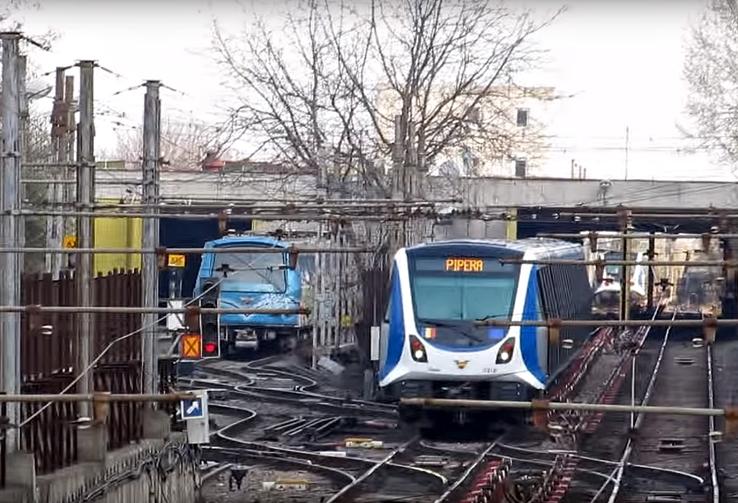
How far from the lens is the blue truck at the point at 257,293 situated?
34000 millimetres

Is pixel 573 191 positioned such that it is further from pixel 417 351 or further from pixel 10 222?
pixel 10 222

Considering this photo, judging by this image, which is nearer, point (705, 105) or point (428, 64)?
point (428, 64)

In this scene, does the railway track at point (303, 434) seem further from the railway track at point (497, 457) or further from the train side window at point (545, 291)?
the train side window at point (545, 291)

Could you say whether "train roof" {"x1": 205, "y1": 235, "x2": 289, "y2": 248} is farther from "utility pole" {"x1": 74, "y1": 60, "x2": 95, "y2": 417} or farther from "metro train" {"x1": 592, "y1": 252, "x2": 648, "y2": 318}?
"utility pole" {"x1": 74, "y1": 60, "x2": 95, "y2": 417}

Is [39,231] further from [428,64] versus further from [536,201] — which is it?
[536,201]

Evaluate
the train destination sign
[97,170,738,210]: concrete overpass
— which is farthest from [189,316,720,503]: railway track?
[97,170,738,210]: concrete overpass

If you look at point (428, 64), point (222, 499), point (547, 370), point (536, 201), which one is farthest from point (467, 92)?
point (222, 499)

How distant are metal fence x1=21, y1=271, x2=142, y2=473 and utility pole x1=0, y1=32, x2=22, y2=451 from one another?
324 millimetres

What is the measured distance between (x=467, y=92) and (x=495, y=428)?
12.6 meters

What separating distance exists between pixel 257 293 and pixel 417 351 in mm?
13999

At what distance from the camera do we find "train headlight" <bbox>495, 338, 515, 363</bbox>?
2116 centimetres

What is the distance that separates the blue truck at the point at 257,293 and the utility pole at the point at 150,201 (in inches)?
580

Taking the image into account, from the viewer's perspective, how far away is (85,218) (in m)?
15.1

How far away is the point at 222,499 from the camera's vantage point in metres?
17.5
